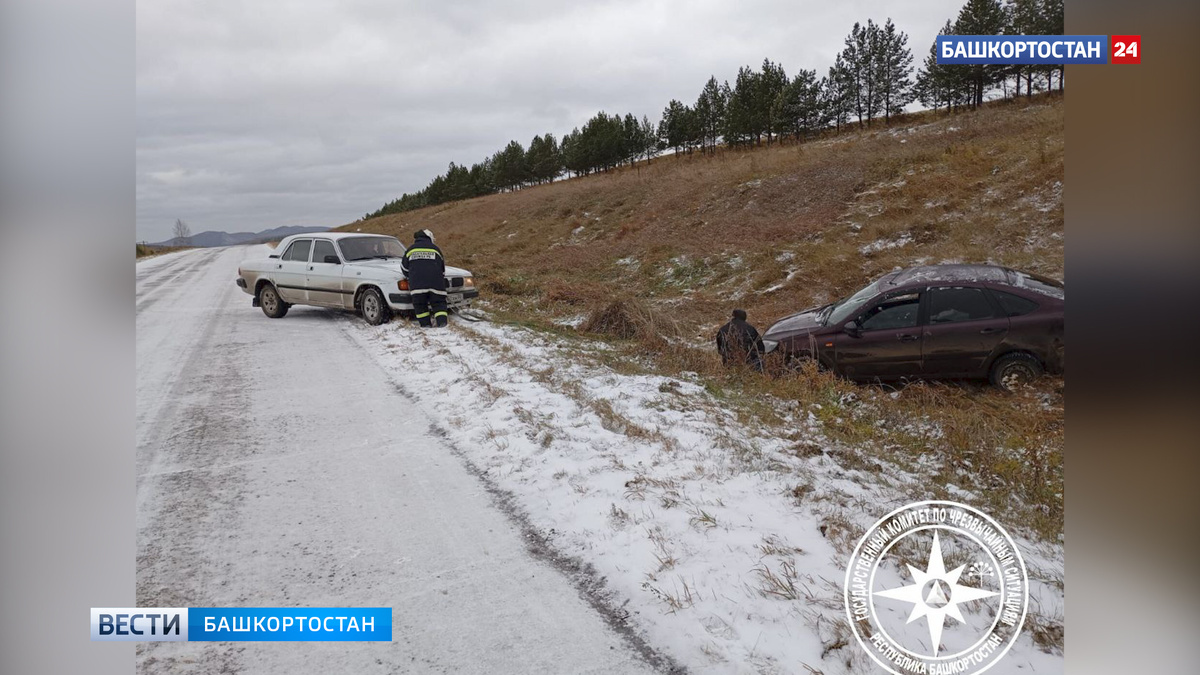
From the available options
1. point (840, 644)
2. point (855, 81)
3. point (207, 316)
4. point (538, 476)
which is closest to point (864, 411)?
point (538, 476)

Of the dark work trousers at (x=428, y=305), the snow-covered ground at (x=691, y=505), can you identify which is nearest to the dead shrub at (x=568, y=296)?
the dark work trousers at (x=428, y=305)

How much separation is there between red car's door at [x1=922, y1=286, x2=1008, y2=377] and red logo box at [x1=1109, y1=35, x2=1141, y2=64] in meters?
5.22

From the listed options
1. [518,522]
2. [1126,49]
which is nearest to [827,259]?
[518,522]

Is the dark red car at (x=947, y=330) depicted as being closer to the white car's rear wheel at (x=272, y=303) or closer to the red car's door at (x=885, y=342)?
the red car's door at (x=885, y=342)

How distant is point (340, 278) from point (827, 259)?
10.1 metres

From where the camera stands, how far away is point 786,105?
23.6 m

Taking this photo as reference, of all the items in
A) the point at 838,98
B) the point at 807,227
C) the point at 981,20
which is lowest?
the point at 981,20

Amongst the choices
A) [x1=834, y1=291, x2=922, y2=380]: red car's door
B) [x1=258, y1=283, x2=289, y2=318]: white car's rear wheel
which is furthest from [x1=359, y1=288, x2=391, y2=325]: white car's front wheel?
[x1=834, y1=291, x2=922, y2=380]: red car's door

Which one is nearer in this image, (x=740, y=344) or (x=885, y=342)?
(x=885, y=342)

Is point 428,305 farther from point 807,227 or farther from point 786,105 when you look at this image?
point 786,105

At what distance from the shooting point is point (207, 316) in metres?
11.3

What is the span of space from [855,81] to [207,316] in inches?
674

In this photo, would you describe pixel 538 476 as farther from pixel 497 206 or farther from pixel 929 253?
pixel 497 206

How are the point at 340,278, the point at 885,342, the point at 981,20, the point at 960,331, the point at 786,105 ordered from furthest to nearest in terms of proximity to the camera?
the point at 786,105
the point at 340,278
the point at 885,342
the point at 960,331
the point at 981,20
